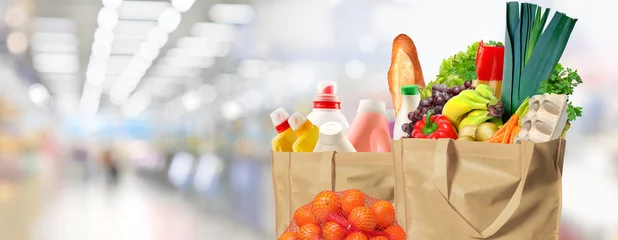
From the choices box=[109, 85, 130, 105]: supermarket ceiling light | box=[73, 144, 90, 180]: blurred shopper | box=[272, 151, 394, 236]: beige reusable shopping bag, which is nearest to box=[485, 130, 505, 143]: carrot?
box=[272, 151, 394, 236]: beige reusable shopping bag

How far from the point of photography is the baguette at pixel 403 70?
72.5 inches

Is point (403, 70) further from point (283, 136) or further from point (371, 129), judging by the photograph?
point (283, 136)

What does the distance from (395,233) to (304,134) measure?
359mm

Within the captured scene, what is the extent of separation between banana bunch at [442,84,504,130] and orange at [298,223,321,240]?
0.37m

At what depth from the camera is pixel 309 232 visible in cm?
157

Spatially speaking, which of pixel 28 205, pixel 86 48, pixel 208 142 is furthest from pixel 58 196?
pixel 208 142

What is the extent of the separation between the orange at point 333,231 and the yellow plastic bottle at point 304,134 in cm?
28

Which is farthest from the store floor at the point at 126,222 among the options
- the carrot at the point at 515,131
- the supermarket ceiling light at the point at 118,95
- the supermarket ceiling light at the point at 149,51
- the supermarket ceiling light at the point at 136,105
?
the supermarket ceiling light at the point at 136,105

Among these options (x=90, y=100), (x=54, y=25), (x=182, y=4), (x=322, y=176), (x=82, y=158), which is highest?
(x=182, y=4)

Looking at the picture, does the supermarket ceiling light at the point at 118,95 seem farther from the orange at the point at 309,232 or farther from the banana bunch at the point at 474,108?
the banana bunch at the point at 474,108

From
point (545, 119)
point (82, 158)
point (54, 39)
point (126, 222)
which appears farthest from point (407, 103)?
point (82, 158)

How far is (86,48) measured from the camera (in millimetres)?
12383

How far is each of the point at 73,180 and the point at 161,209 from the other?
819 cm

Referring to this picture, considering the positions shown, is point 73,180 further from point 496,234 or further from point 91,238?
point 496,234
